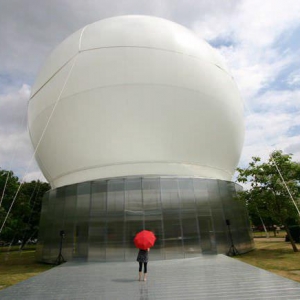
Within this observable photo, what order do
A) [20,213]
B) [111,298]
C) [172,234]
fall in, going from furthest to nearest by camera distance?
[20,213], [172,234], [111,298]

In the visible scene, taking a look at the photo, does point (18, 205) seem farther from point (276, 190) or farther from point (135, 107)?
point (276, 190)

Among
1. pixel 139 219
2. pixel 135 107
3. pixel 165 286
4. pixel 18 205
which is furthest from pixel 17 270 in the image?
pixel 18 205

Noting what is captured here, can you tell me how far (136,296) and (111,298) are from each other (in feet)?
1.98

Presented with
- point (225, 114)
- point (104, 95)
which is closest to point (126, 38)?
point (104, 95)

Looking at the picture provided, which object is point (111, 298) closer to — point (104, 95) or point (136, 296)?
point (136, 296)

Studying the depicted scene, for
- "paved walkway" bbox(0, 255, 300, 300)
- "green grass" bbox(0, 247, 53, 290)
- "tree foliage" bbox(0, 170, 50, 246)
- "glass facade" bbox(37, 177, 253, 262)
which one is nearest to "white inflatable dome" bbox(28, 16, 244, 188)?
"glass facade" bbox(37, 177, 253, 262)

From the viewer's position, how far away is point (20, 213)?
2531 cm

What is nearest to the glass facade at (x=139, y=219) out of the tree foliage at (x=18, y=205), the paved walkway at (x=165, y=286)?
the paved walkway at (x=165, y=286)

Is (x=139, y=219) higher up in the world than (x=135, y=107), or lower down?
lower down

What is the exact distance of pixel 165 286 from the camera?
722cm

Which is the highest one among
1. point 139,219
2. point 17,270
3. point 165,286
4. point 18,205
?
point 18,205

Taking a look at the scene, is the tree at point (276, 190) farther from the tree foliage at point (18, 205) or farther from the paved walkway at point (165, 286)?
the tree foliage at point (18, 205)

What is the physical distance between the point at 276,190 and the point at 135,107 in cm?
997

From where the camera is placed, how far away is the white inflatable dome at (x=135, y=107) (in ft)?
48.8
